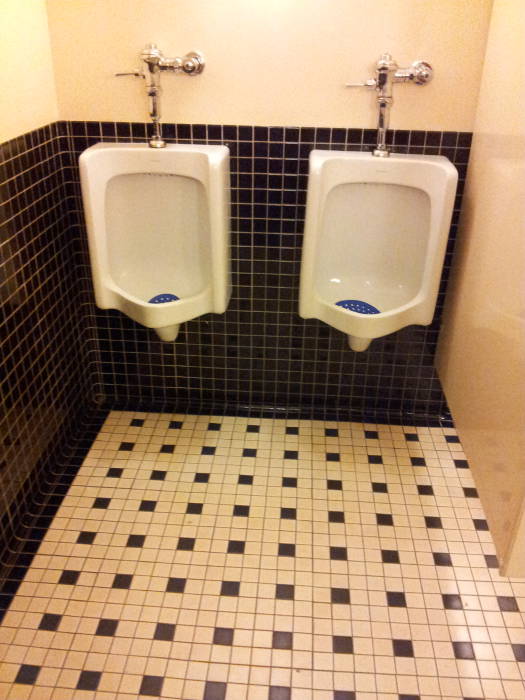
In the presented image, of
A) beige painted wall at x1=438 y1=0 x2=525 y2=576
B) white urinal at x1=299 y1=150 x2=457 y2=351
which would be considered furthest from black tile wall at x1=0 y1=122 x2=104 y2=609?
beige painted wall at x1=438 y1=0 x2=525 y2=576

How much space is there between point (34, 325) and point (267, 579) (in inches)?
44.2

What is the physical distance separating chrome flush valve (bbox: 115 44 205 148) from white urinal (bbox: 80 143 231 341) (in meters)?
0.12

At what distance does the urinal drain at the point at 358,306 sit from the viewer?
2287 millimetres

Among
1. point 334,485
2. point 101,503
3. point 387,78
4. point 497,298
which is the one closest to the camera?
point 497,298

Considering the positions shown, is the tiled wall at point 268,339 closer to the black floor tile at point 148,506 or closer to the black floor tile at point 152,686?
the black floor tile at point 148,506

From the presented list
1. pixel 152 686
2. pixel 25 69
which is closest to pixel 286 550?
pixel 152 686

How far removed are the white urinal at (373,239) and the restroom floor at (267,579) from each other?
0.56 metres

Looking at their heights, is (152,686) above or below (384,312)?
below

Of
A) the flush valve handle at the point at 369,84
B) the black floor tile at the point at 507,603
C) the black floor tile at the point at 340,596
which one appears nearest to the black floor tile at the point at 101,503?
the black floor tile at the point at 340,596

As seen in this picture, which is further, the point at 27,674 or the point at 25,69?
the point at 25,69

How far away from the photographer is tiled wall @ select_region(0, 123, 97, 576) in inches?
75.9

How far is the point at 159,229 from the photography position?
→ 230cm

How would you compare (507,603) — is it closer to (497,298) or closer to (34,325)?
(497,298)

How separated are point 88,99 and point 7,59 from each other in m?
0.39
